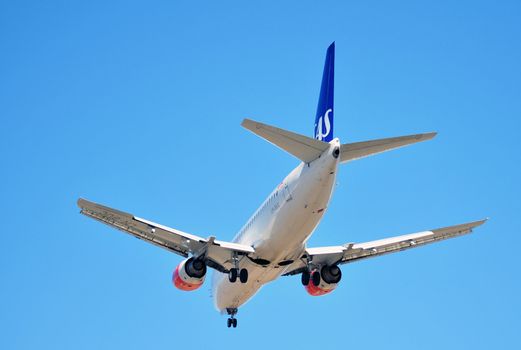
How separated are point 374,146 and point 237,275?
9.54 m

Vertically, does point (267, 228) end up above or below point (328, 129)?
below

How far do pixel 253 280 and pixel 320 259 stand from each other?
3.73 m

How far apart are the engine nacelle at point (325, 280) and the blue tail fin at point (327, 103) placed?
770 centimetres

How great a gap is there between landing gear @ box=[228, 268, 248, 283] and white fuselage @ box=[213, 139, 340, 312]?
396 mm

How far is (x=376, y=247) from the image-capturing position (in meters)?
40.0

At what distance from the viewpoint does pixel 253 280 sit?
3812cm

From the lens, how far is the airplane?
31.4 metres

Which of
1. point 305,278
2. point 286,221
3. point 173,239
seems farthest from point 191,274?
point 286,221

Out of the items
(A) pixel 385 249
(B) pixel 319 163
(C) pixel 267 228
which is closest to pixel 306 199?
(B) pixel 319 163

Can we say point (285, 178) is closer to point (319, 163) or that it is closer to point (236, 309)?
point (319, 163)

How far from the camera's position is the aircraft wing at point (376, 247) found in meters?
39.0

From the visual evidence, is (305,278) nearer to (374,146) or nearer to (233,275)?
(233,275)

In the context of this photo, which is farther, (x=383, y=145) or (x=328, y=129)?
(x=328, y=129)

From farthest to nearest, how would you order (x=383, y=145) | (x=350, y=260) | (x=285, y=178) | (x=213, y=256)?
(x=350, y=260) → (x=213, y=256) → (x=285, y=178) → (x=383, y=145)
